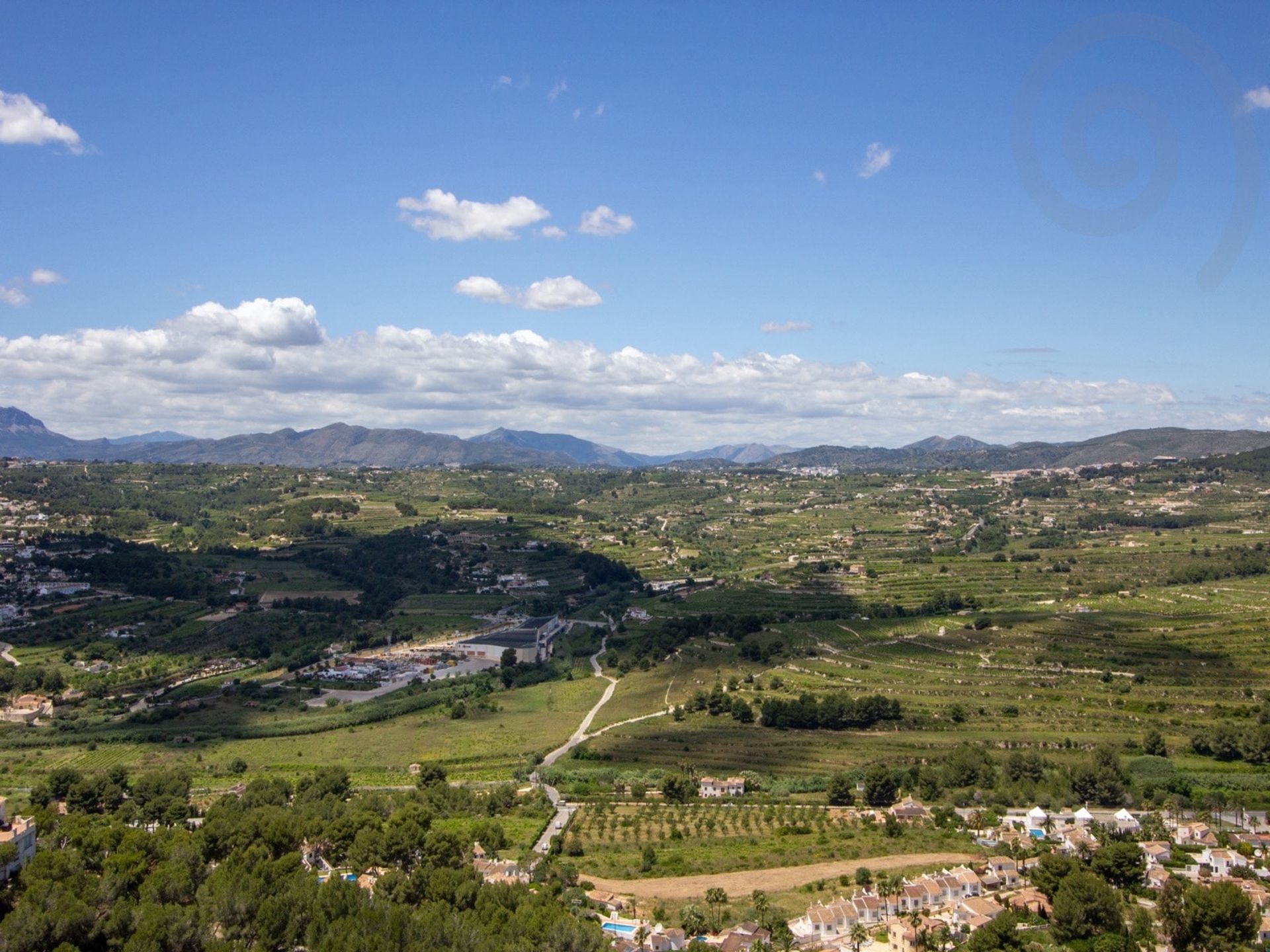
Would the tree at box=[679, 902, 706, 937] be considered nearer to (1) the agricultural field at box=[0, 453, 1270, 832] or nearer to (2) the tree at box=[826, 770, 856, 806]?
(1) the agricultural field at box=[0, 453, 1270, 832]

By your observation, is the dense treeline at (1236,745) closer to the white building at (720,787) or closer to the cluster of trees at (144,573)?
the white building at (720,787)

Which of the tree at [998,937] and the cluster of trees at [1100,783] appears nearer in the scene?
the tree at [998,937]

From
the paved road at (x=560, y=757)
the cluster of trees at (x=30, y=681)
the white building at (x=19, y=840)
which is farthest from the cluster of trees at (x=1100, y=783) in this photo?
the cluster of trees at (x=30, y=681)

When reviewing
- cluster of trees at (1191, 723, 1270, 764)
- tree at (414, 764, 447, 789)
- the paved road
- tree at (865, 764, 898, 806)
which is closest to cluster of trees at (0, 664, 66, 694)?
tree at (414, 764, 447, 789)

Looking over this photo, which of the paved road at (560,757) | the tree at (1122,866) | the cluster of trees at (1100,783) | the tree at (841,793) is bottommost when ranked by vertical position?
the paved road at (560,757)

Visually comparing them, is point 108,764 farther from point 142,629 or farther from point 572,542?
point 572,542

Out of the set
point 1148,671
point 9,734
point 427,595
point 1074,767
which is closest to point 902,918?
point 1074,767

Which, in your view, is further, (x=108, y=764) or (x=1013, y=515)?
(x=1013, y=515)
